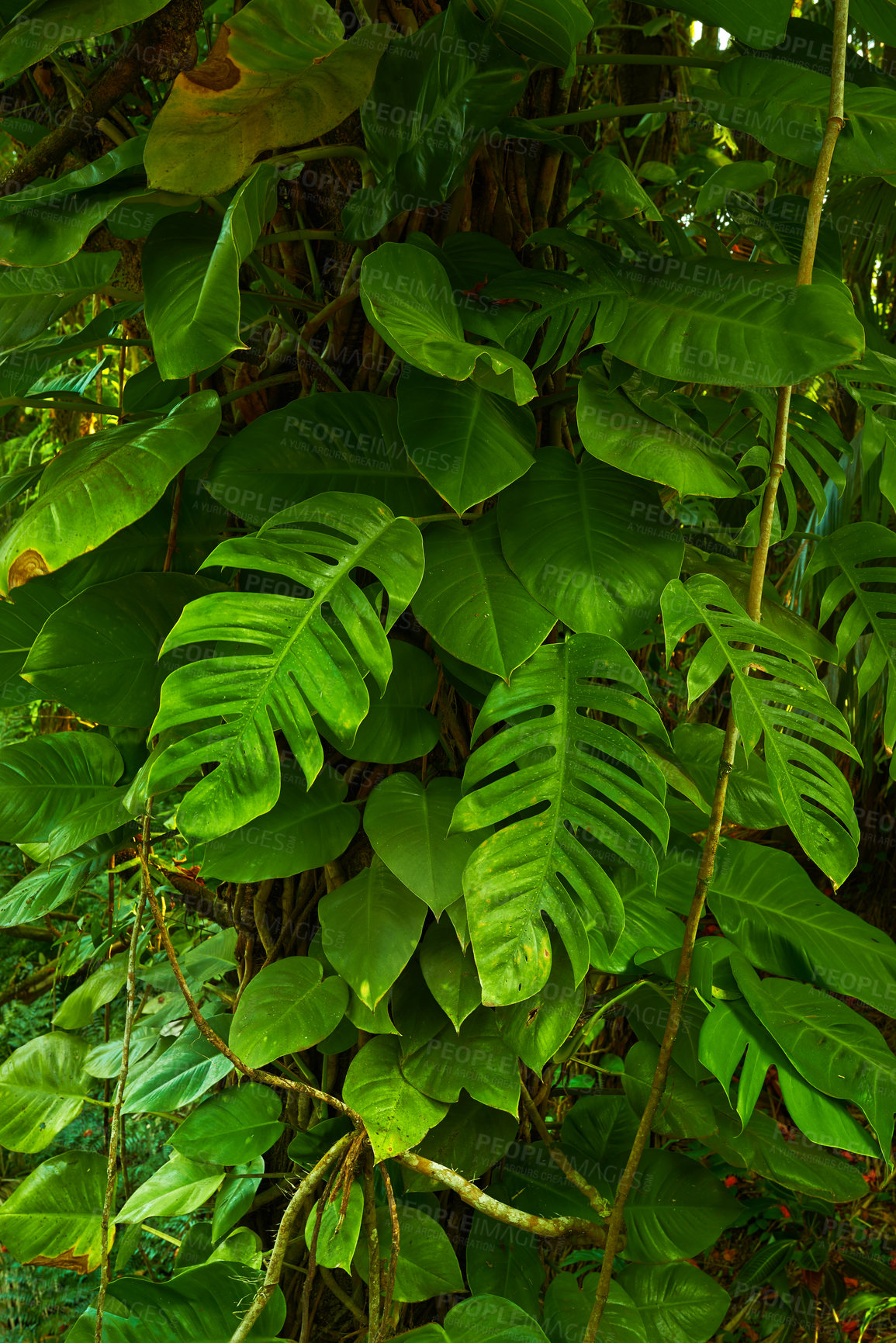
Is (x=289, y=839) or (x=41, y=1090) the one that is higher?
(x=289, y=839)

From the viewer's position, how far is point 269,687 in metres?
0.72

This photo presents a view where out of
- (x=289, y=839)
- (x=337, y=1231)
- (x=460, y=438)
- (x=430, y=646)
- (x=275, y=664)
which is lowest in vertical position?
(x=337, y=1231)

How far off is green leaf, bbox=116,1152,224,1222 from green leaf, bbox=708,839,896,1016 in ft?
2.02

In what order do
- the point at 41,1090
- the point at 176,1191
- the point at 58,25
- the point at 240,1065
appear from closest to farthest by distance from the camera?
the point at 58,25 < the point at 240,1065 < the point at 176,1191 < the point at 41,1090

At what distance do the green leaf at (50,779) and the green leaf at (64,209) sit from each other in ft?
1.52

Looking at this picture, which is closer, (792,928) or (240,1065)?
(240,1065)

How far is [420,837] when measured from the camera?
2.78 ft

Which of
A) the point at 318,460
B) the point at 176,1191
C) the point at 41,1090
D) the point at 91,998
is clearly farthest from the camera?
→ the point at 91,998

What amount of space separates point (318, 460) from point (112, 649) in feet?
0.88

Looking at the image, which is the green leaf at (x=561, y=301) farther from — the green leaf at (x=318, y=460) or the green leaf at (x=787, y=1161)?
the green leaf at (x=787, y=1161)

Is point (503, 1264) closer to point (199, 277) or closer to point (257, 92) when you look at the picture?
point (199, 277)

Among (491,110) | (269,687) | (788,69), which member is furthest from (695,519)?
(269,687)

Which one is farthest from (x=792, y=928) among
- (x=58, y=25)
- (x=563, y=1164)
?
(x=58, y=25)

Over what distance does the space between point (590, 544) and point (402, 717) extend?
0.24 metres
